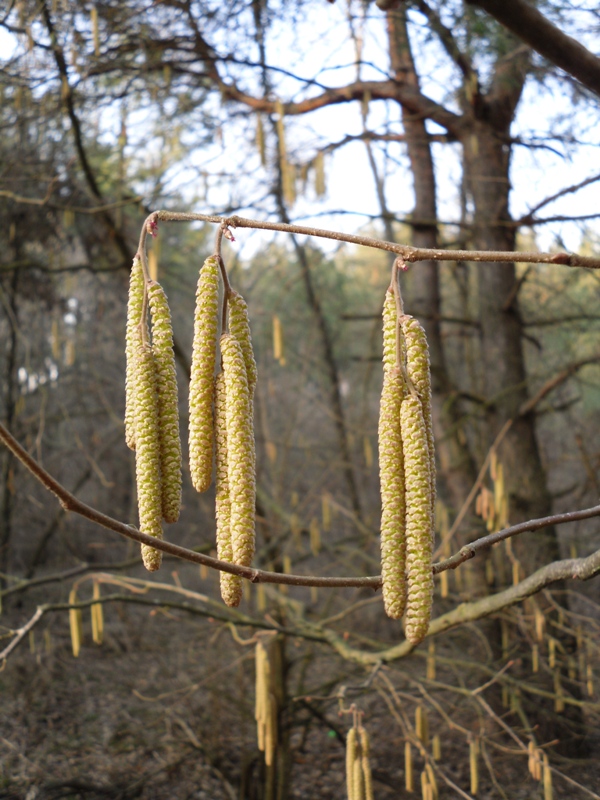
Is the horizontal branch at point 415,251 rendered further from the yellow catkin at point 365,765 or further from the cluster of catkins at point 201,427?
the yellow catkin at point 365,765

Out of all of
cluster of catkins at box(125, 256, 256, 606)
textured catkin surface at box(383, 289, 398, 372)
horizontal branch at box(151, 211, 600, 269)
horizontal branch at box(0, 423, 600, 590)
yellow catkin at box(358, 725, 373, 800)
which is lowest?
yellow catkin at box(358, 725, 373, 800)

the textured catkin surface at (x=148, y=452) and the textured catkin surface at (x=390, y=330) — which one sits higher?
the textured catkin surface at (x=390, y=330)

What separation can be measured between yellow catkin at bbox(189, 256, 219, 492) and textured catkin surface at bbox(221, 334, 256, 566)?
0.11 feet

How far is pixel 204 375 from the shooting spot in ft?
3.39

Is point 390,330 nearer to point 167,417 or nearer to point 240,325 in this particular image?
point 240,325

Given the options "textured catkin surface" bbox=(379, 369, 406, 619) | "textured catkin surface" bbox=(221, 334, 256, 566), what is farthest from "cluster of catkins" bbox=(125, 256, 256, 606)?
"textured catkin surface" bbox=(379, 369, 406, 619)

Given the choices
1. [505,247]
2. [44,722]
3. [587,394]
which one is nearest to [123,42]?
[505,247]

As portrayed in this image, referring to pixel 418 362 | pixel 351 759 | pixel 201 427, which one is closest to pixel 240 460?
pixel 201 427

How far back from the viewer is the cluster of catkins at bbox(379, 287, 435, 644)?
99cm

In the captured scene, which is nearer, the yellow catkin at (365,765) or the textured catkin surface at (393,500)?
the textured catkin surface at (393,500)

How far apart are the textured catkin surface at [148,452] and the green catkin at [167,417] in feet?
0.06

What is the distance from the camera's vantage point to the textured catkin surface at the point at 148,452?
38.6 inches

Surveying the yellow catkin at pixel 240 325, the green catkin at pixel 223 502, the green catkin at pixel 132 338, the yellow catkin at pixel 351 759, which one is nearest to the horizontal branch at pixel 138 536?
the green catkin at pixel 223 502

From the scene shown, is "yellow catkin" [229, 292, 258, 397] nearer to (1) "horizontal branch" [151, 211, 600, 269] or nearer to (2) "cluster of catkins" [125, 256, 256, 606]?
(2) "cluster of catkins" [125, 256, 256, 606]
